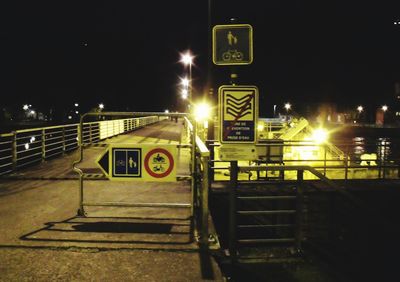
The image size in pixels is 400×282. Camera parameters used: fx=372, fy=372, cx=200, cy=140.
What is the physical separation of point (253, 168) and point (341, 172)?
12107 mm

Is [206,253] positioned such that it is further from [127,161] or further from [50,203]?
[50,203]

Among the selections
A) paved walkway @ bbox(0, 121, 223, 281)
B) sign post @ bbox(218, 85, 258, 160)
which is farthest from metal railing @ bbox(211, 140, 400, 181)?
sign post @ bbox(218, 85, 258, 160)

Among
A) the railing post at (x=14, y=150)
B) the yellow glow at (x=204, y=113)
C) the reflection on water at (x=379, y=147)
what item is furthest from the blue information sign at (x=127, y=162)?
the reflection on water at (x=379, y=147)

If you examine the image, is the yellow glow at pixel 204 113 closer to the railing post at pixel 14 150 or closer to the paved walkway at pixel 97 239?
the paved walkway at pixel 97 239

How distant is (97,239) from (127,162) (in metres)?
1.37

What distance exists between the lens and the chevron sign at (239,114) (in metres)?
5.14

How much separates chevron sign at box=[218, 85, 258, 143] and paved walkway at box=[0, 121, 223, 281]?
5.65 feet

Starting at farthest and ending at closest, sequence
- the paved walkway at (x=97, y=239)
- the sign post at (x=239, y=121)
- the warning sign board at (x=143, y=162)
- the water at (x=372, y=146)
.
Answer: the water at (x=372, y=146) → the warning sign board at (x=143, y=162) → the sign post at (x=239, y=121) → the paved walkway at (x=97, y=239)

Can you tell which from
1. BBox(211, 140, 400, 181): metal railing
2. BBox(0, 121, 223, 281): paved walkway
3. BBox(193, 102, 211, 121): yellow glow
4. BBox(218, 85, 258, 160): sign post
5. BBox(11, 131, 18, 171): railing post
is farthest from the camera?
BBox(211, 140, 400, 181): metal railing

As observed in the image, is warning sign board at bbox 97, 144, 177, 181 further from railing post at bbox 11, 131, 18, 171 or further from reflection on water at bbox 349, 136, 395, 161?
reflection on water at bbox 349, 136, 395, 161

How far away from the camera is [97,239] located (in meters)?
5.55

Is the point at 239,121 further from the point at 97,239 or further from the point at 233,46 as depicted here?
the point at 97,239

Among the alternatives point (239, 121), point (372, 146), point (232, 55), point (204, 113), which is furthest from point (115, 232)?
point (372, 146)

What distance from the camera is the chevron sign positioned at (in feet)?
16.9
